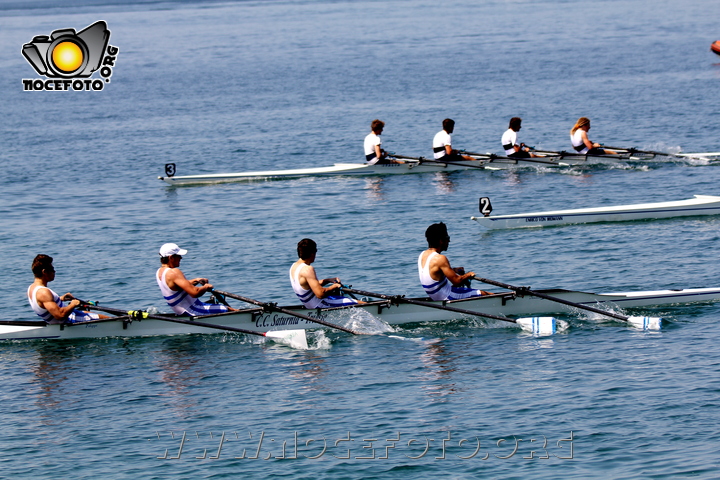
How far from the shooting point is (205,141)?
152 feet

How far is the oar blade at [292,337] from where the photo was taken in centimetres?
1866

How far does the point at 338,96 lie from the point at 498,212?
98.8ft

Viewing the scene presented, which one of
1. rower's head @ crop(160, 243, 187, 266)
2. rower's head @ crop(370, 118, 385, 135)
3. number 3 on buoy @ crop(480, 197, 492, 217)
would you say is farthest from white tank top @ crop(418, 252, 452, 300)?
rower's head @ crop(370, 118, 385, 135)

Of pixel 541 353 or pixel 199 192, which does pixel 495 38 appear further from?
pixel 541 353

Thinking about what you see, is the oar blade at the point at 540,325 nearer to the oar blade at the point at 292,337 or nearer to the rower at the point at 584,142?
the oar blade at the point at 292,337

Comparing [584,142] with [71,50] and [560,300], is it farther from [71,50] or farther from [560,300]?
[71,50]

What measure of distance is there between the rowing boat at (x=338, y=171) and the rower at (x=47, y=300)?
16.5m

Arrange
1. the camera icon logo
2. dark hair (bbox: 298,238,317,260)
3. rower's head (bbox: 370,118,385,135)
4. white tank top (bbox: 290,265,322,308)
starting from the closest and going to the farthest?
dark hair (bbox: 298,238,317,260)
white tank top (bbox: 290,265,322,308)
rower's head (bbox: 370,118,385,135)
the camera icon logo

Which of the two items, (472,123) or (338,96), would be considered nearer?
(472,123)

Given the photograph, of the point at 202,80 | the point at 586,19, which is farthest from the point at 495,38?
the point at 202,80

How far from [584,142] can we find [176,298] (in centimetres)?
1976

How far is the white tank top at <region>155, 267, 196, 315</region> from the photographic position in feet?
61.4

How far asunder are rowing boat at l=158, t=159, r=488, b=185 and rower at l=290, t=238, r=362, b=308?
1613 cm

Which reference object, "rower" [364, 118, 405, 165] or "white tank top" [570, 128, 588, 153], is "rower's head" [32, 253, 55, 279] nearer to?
"rower" [364, 118, 405, 165]
